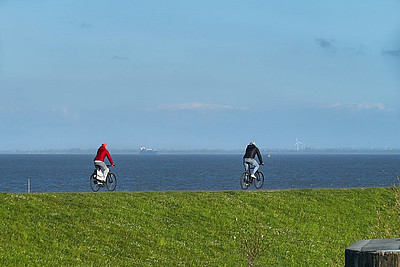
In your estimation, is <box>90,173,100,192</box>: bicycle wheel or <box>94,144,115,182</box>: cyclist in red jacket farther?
<box>90,173,100,192</box>: bicycle wheel

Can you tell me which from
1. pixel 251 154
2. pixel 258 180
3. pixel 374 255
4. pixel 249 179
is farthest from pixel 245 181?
pixel 374 255

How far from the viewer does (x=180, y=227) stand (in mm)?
21781

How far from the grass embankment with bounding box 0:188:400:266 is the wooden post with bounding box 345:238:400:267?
12121mm

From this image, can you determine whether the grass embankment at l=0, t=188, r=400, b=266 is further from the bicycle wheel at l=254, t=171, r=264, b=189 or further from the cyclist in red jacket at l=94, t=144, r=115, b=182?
the bicycle wheel at l=254, t=171, r=264, b=189

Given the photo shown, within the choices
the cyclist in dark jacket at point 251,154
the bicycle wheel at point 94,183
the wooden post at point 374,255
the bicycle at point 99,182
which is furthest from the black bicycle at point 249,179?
the wooden post at point 374,255

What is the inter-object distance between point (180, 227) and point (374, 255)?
18.9 m

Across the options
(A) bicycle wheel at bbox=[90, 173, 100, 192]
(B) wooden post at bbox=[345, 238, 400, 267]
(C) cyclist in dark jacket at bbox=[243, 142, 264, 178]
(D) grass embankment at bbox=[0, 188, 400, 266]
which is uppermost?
(C) cyclist in dark jacket at bbox=[243, 142, 264, 178]

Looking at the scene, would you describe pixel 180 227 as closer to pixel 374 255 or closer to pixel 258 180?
pixel 258 180

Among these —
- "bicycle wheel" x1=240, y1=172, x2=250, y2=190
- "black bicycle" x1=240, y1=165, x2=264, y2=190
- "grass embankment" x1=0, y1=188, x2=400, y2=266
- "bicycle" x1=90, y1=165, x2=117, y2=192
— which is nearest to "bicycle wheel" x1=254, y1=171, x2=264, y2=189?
"black bicycle" x1=240, y1=165, x2=264, y2=190

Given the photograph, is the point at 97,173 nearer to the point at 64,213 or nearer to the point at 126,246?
the point at 64,213

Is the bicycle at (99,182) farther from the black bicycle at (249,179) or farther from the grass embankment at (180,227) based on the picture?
the black bicycle at (249,179)

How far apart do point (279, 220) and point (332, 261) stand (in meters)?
3.73

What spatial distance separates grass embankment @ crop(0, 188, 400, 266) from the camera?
1795 cm

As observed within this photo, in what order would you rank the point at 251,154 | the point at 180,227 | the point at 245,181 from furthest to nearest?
the point at 245,181
the point at 251,154
the point at 180,227
